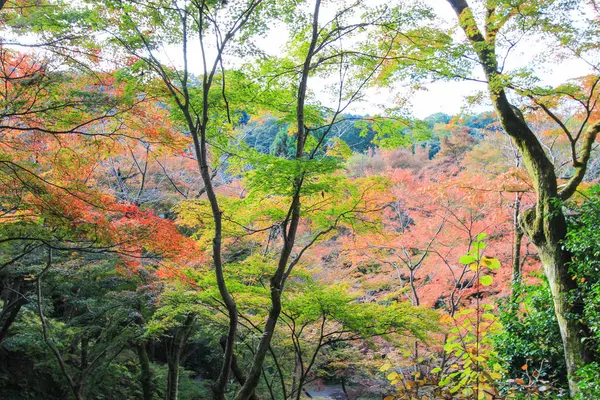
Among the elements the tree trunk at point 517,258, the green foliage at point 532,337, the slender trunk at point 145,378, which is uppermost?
the tree trunk at point 517,258

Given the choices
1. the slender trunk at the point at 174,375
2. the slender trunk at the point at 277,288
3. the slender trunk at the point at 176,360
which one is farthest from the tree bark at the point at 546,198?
the slender trunk at the point at 174,375

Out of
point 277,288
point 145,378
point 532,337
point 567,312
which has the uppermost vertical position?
point 277,288

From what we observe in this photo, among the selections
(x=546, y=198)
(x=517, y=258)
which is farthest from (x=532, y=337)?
(x=517, y=258)

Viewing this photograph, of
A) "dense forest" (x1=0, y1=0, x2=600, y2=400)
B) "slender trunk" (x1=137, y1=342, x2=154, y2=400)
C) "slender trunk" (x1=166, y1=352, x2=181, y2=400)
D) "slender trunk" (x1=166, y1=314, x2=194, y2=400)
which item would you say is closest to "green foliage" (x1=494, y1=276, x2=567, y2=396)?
"dense forest" (x1=0, y1=0, x2=600, y2=400)

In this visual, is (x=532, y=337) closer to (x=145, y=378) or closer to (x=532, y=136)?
(x=532, y=136)

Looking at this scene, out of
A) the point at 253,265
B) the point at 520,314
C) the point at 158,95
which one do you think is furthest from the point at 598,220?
the point at 158,95

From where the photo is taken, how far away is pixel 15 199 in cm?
463

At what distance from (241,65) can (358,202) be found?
209cm

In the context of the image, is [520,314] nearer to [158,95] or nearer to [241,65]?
[241,65]

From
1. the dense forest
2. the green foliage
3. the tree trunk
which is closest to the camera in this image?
the dense forest

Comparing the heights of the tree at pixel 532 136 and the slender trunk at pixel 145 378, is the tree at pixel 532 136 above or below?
above

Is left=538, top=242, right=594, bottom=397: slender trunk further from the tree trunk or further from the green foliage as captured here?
the tree trunk

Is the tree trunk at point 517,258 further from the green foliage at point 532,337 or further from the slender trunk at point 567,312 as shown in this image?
the slender trunk at point 567,312

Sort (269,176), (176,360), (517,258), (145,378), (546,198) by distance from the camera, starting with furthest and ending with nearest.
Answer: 1. (145,378)
2. (517,258)
3. (176,360)
4. (546,198)
5. (269,176)
